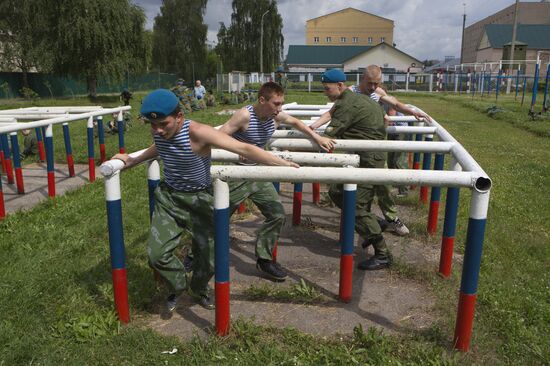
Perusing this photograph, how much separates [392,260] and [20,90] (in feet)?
102

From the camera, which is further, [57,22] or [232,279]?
[57,22]

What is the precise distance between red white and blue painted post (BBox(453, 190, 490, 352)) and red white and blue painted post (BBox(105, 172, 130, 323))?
6.20ft

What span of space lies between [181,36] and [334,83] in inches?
1989

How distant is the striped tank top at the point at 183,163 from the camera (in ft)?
9.37

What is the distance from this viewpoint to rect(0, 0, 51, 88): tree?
84.5ft

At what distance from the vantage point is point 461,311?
8.66 ft

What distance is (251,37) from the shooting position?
55.8m

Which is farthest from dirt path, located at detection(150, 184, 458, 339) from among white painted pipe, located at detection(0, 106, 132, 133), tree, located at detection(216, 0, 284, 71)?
tree, located at detection(216, 0, 284, 71)

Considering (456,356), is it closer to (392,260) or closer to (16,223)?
(392,260)

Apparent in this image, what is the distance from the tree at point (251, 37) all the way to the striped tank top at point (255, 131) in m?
53.1

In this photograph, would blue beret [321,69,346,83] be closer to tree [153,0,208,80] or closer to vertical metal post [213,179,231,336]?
vertical metal post [213,179,231,336]

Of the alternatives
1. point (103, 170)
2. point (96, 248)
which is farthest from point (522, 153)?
point (103, 170)

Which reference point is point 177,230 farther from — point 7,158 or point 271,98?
point 7,158

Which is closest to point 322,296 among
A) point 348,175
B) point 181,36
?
point 348,175
